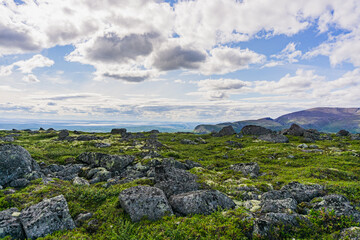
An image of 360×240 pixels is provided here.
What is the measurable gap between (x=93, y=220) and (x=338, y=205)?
1526cm

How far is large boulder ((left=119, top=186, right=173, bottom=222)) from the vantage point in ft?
35.9

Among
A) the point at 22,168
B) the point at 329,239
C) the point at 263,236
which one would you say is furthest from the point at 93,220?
the point at 22,168

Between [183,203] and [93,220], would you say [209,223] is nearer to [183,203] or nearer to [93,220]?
[183,203]

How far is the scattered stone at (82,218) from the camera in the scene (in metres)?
10.7

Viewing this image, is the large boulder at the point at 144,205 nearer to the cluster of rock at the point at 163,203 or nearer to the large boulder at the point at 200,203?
the cluster of rock at the point at 163,203

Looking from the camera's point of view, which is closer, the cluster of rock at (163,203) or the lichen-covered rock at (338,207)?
the lichen-covered rock at (338,207)

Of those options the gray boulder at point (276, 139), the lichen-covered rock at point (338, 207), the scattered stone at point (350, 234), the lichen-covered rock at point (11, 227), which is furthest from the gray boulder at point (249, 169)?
the gray boulder at point (276, 139)

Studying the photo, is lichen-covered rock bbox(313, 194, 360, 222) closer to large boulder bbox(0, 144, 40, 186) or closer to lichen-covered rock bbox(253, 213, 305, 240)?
lichen-covered rock bbox(253, 213, 305, 240)

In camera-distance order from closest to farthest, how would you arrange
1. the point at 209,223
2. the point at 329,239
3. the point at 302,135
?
the point at 329,239
the point at 209,223
the point at 302,135

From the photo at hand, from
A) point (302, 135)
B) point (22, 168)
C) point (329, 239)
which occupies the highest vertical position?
point (22, 168)

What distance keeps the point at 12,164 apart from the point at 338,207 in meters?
28.6

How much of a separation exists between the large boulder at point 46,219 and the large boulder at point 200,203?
647 centimetres

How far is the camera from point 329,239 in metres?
8.35

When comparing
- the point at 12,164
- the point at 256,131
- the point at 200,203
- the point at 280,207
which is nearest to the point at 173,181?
the point at 200,203
